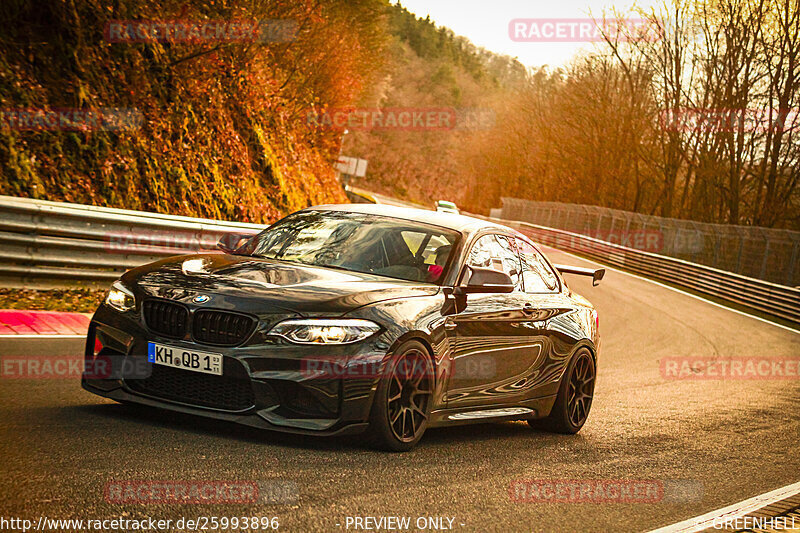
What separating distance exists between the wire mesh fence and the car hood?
31.3 m

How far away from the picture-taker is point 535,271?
7.88 metres

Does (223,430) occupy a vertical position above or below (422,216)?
below

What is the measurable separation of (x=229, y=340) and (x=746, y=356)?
16494 mm

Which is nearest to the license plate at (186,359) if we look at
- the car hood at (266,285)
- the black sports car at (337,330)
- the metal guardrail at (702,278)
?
the black sports car at (337,330)

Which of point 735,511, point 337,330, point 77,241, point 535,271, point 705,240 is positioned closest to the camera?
point 337,330

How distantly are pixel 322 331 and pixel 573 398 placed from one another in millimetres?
3279

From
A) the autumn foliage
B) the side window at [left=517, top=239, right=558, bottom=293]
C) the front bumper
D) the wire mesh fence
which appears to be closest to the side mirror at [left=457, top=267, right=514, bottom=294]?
the side window at [left=517, top=239, right=558, bottom=293]

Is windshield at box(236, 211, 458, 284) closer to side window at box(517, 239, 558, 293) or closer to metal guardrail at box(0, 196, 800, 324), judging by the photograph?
side window at box(517, 239, 558, 293)

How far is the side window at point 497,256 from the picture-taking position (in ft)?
23.2

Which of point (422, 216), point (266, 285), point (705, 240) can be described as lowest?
point (705, 240)

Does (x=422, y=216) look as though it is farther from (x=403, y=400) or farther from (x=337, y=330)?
(x=337, y=330)

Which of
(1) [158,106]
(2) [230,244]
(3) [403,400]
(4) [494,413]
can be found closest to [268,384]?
(3) [403,400]

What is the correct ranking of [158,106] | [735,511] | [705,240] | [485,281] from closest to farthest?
1. [735,511]
2. [485,281]
3. [158,106]
4. [705,240]

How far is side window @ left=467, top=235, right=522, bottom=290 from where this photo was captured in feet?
23.2
